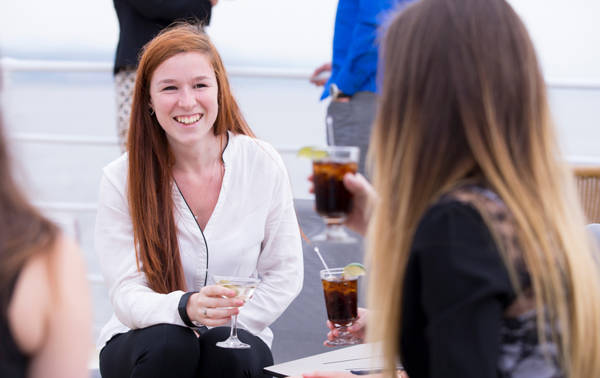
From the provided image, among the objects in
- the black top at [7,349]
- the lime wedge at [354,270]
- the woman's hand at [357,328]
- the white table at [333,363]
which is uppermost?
the black top at [7,349]

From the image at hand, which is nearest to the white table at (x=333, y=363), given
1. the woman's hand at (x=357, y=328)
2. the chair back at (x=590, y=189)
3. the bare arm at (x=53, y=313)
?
the woman's hand at (x=357, y=328)

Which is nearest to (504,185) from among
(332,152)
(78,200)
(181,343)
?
(332,152)

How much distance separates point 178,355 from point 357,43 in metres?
1.45

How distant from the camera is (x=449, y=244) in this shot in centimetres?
115

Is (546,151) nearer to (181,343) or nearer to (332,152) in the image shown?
(332,152)

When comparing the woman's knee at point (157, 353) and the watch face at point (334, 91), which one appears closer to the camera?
the woman's knee at point (157, 353)

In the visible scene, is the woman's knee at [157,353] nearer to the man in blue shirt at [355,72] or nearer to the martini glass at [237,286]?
the martini glass at [237,286]

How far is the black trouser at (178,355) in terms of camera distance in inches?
82.8

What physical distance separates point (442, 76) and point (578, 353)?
19.2 inches

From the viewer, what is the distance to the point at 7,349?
955mm

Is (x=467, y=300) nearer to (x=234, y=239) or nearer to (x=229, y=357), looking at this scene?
(x=229, y=357)

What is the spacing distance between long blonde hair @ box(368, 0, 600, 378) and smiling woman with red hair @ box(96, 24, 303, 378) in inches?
41.1

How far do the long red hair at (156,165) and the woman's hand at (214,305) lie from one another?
236 millimetres

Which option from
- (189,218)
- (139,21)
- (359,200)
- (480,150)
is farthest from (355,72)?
(480,150)
